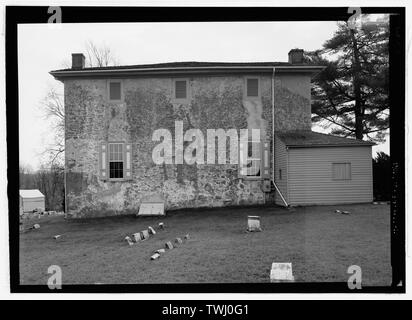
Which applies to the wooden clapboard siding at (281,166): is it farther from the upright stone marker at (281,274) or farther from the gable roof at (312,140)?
the upright stone marker at (281,274)

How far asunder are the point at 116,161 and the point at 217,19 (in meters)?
2.91

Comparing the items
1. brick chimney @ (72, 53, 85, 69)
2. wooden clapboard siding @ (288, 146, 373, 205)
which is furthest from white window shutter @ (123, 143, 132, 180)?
wooden clapboard siding @ (288, 146, 373, 205)

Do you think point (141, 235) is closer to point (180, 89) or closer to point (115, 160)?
point (115, 160)

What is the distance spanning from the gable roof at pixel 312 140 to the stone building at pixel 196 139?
20mm

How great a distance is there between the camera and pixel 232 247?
504 centimetres

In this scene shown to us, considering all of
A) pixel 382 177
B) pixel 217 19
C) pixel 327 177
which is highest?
pixel 217 19

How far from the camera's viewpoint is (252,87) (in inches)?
233

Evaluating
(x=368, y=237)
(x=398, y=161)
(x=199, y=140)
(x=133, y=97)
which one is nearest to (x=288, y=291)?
(x=398, y=161)

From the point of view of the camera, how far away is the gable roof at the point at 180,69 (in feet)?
18.0

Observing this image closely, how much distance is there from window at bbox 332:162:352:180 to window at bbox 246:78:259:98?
6.86 feet

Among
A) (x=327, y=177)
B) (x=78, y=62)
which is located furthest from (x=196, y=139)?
(x=327, y=177)

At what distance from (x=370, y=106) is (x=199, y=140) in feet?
10.2

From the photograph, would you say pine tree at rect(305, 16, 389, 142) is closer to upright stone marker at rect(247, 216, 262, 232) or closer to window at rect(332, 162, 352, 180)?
window at rect(332, 162, 352, 180)
